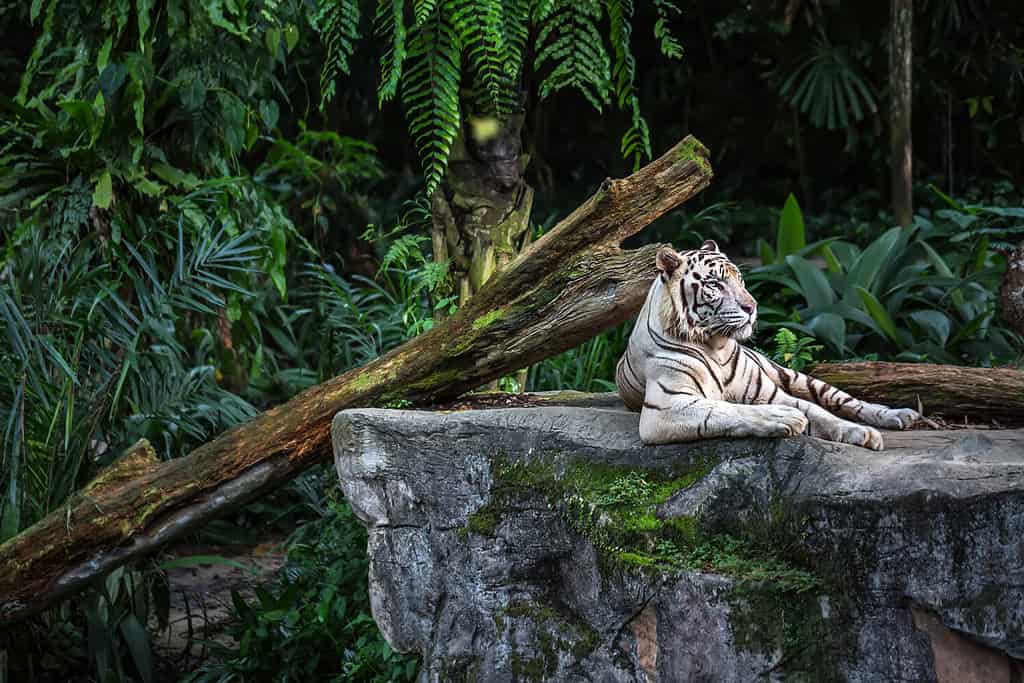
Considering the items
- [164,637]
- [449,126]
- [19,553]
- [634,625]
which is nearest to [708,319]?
[634,625]

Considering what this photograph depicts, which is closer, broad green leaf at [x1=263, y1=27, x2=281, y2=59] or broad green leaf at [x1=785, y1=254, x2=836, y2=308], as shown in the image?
broad green leaf at [x1=263, y1=27, x2=281, y2=59]

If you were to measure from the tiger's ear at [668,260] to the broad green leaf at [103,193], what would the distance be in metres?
3.30

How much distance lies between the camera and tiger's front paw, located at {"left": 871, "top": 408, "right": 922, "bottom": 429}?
3.64 meters

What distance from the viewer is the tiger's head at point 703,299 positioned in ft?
11.4

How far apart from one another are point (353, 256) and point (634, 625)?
6.10 m

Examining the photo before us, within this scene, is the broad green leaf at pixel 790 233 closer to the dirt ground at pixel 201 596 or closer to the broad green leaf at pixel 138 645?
the dirt ground at pixel 201 596

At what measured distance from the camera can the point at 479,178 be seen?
4773 mm

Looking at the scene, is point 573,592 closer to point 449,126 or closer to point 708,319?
point 708,319

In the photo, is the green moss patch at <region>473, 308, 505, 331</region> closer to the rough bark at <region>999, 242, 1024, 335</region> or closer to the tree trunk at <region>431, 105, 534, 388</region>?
the tree trunk at <region>431, 105, 534, 388</region>

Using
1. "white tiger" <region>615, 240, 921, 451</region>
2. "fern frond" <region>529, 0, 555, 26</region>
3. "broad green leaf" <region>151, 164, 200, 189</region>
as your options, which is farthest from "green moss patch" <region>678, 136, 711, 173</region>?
"broad green leaf" <region>151, 164, 200, 189</region>

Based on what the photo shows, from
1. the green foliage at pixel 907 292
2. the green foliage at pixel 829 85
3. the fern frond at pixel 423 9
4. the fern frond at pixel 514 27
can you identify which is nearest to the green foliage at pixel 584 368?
the green foliage at pixel 907 292

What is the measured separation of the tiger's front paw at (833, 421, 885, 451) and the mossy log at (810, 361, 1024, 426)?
75 centimetres

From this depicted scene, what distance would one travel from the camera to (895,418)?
12.0 ft

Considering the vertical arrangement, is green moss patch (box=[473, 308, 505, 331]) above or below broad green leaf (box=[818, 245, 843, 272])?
below
